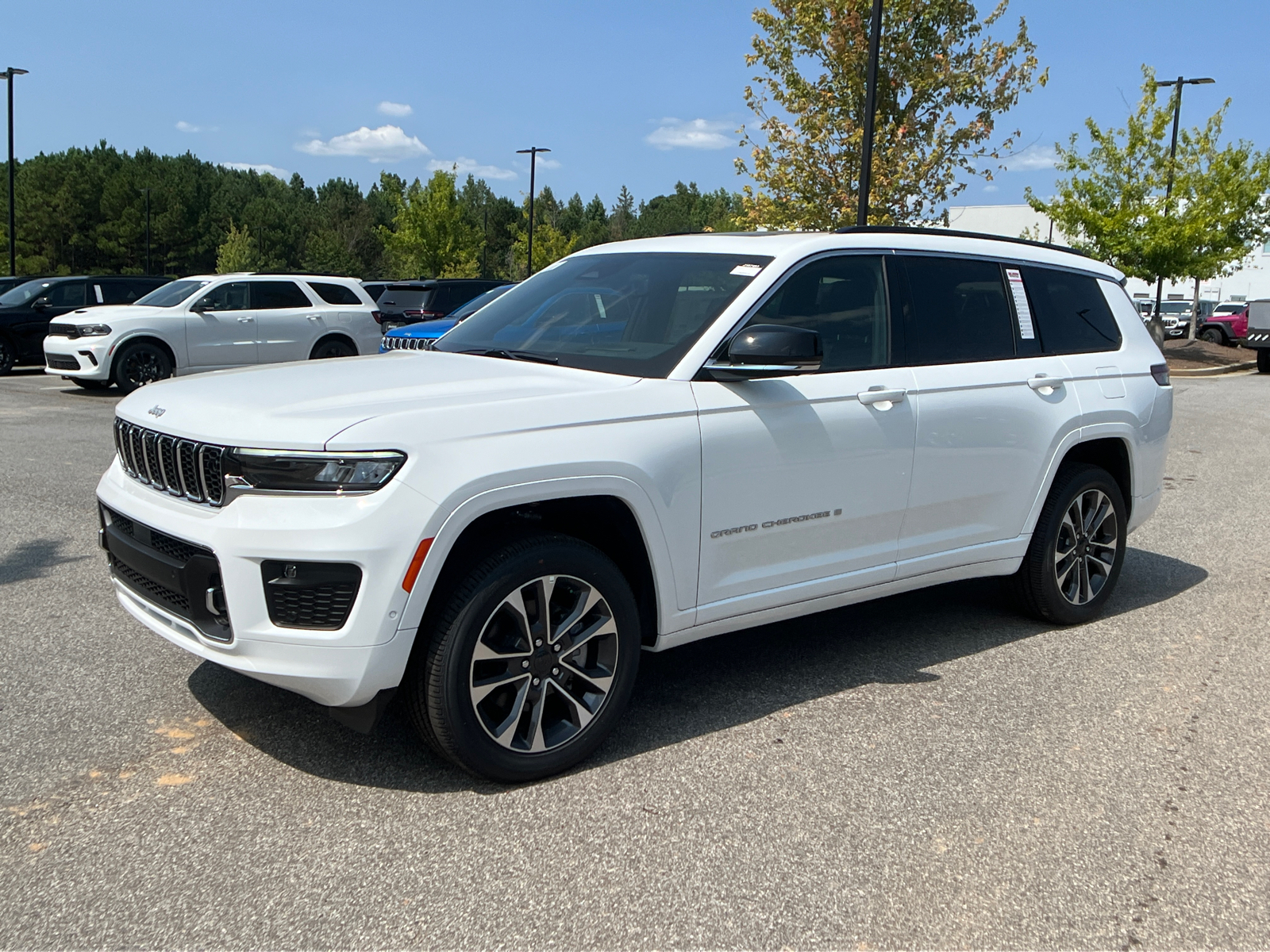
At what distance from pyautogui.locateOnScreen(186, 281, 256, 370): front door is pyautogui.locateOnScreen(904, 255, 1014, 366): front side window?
13310mm

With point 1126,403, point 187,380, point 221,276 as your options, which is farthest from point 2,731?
point 221,276

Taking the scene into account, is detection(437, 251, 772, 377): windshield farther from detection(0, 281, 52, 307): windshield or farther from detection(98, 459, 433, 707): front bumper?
detection(0, 281, 52, 307): windshield

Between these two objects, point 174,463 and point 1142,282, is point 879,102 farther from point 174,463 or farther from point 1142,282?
point 1142,282

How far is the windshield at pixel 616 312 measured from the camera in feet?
13.6

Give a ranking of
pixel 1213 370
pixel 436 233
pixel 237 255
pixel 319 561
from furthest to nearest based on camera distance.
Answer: pixel 237 255 < pixel 436 233 < pixel 1213 370 < pixel 319 561

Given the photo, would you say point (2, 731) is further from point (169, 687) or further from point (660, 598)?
point (660, 598)

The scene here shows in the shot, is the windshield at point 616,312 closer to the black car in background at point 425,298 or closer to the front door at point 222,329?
the front door at point 222,329

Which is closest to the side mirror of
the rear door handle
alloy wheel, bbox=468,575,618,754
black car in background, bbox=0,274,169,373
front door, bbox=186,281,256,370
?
alloy wheel, bbox=468,575,618,754

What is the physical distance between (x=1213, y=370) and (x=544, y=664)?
27.9 m

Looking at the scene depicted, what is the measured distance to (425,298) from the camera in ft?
64.0

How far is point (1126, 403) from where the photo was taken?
557 cm

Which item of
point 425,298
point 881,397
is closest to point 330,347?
point 425,298

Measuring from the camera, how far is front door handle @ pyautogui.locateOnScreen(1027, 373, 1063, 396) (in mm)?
5086

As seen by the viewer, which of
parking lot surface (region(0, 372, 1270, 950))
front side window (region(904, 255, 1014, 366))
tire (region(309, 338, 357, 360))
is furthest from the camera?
tire (region(309, 338, 357, 360))
